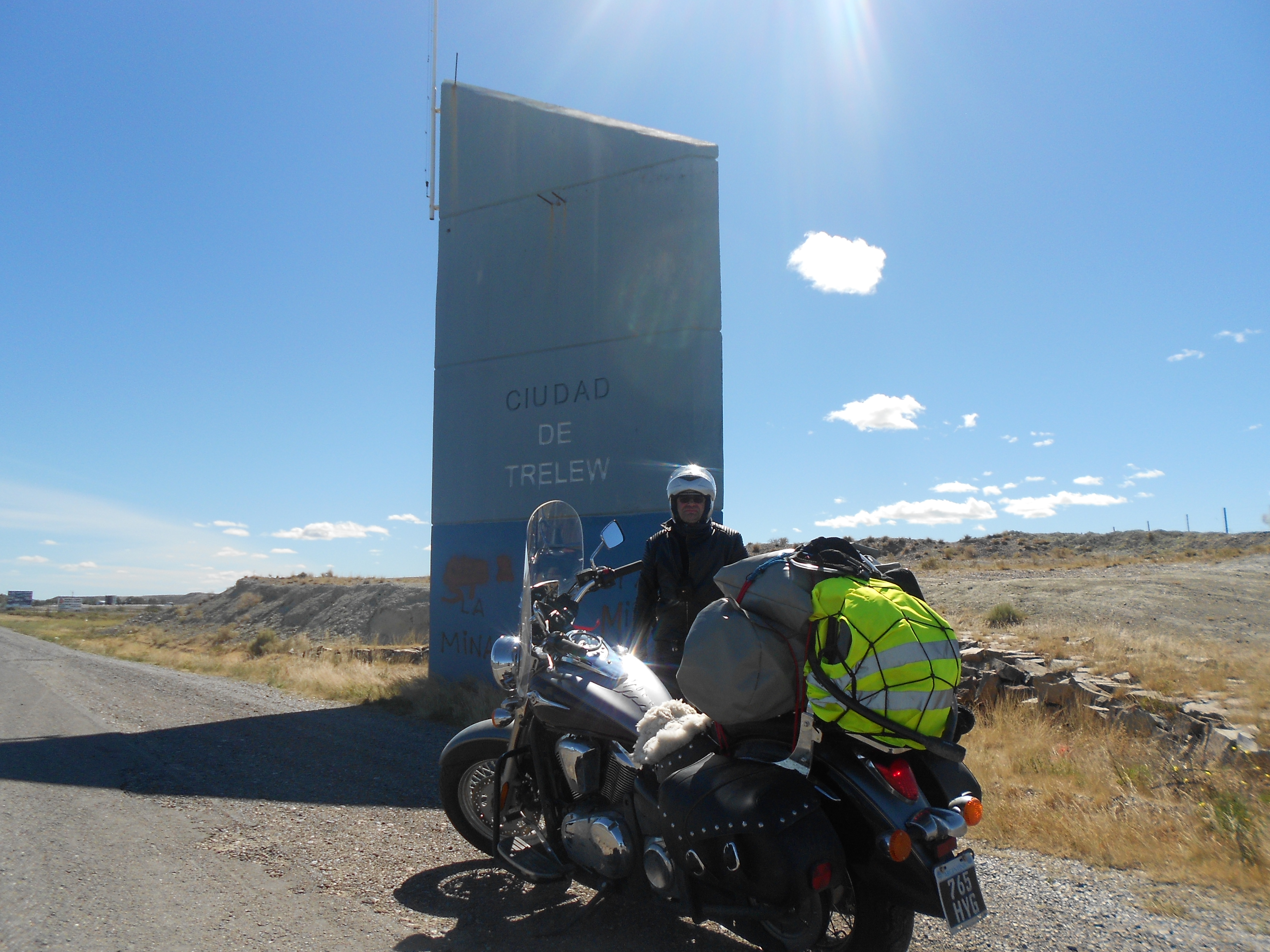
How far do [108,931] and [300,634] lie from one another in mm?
32234

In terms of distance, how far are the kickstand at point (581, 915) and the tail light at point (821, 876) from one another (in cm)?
98

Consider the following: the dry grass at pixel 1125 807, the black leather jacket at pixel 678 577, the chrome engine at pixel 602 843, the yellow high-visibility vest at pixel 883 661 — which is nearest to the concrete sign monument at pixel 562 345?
the black leather jacket at pixel 678 577

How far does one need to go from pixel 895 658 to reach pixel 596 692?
132cm

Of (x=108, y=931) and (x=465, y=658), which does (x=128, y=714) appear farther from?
(x=108, y=931)

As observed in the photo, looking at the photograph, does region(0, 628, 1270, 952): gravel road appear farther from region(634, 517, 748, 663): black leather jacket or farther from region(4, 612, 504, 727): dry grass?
region(4, 612, 504, 727): dry grass

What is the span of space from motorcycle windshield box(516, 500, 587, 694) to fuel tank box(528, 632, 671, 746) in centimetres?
42

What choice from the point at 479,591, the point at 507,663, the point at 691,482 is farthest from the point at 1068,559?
the point at 507,663

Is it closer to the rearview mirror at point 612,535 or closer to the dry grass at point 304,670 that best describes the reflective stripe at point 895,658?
the rearview mirror at point 612,535

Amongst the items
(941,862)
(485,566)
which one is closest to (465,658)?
(485,566)

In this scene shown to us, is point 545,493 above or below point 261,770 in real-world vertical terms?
above

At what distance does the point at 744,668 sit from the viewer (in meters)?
2.40

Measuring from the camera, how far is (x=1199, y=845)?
12.6 ft

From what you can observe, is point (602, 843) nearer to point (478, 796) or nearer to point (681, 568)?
point (478, 796)

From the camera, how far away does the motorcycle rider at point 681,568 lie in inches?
176
